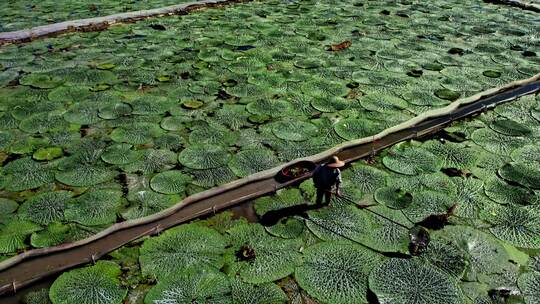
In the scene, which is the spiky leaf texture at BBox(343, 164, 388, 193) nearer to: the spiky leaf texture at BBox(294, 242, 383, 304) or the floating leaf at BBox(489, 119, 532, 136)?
the spiky leaf texture at BBox(294, 242, 383, 304)

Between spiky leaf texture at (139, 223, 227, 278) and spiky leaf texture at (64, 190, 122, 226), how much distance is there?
48 centimetres

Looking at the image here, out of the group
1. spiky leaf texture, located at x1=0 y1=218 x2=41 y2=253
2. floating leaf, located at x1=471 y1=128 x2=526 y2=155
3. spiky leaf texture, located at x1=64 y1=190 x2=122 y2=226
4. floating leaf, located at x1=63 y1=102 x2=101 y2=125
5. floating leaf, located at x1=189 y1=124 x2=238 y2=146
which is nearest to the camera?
spiky leaf texture, located at x1=0 y1=218 x2=41 y2=253

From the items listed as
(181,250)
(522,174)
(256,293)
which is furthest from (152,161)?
(522,174)

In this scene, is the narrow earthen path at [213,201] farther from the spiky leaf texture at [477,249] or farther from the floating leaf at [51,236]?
the spiky leaf texture at [477,249]

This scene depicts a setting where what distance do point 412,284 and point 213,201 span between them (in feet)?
5.12

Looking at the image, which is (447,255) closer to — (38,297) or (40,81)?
(38,297)

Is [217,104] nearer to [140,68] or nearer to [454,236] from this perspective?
[140,68]

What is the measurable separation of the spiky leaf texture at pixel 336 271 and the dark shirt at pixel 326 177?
0.43 metres

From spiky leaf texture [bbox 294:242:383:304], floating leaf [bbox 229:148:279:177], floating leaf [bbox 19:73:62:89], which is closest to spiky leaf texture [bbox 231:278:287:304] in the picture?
spiky leaf texture [bbox 294:242:383:304]

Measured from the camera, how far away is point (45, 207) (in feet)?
10.8

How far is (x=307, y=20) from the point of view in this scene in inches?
303

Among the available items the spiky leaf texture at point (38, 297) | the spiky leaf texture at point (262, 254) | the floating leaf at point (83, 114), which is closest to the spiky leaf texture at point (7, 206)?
the spiky leaf texture at point (38, 297)

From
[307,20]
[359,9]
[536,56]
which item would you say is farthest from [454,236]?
[359,9]

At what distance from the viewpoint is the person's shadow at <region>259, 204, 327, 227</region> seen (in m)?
3.15
